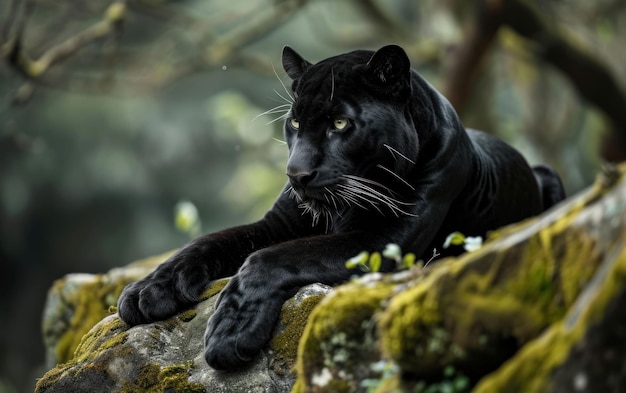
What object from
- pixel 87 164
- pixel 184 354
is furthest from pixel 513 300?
pixel 87 164

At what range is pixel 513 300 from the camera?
234 cm

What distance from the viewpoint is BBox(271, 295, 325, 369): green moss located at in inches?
143

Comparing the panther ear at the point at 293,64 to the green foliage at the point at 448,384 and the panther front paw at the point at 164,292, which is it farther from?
the green foliage at the point at 448,384

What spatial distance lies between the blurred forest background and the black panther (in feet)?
18.0

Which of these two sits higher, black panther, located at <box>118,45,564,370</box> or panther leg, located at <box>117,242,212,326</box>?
black panther, located at <box>118,45,564,370</box>

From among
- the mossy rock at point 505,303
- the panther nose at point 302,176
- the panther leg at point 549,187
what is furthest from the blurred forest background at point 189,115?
the mossy rock at point 505,303

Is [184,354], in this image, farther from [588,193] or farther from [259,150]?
[259,150]

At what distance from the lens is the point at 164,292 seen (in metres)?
4.12

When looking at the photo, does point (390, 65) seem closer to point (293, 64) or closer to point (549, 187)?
point (293, 64)

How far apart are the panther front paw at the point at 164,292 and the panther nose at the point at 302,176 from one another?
711 millimetres

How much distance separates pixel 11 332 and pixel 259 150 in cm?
801

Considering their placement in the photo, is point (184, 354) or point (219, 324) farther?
point (184, 354)

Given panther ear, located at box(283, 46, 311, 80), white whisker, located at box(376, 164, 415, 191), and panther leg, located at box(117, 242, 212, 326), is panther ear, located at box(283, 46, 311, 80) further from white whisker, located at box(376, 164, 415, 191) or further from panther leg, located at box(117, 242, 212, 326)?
panther leg, located at box(117, 242, 212, 326)

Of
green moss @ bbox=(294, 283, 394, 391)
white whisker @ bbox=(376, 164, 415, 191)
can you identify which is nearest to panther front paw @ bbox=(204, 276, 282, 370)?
green moss @ bbox=(294, 283, 394, 391)
